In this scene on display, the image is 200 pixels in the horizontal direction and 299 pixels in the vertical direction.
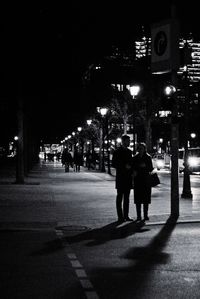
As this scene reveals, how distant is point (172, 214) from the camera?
618 inches

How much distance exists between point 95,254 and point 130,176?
5125mm

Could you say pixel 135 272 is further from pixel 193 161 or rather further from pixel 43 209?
pixel 193 161

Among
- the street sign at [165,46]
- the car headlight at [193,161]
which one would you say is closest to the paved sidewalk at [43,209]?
the street sign at [165,46]

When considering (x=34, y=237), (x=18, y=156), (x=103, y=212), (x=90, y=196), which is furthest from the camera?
(x=18, y=156)

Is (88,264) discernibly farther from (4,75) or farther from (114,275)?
(4,75)

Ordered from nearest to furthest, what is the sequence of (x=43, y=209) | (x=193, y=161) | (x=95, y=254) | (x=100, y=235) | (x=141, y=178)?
(x=95, y=254)
(x=100, y=235)
(x=141, y=178)
(x=43, y=209)
(x=193, y=161)

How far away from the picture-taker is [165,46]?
15.5m

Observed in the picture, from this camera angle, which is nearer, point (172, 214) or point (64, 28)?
point (172, 214)

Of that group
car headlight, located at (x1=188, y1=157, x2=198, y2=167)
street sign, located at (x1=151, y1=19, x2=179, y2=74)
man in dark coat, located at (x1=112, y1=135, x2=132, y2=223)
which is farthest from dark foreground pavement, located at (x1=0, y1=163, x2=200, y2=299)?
car headlight, located at (x1=188, y1=157, x2=198, y2=167)

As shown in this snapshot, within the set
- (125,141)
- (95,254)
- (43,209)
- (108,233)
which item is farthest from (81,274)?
(43,209)

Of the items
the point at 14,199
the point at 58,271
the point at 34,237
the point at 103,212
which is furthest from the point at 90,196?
the point at 58,271

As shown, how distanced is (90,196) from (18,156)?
318 inches

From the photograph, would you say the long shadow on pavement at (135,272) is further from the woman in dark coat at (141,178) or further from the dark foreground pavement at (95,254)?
the woman in dark coat at (141,178)

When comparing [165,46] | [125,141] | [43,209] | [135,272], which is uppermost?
[165,46]
